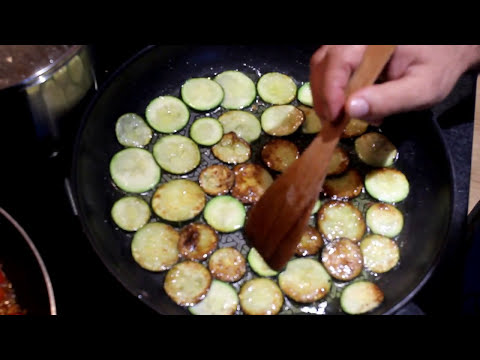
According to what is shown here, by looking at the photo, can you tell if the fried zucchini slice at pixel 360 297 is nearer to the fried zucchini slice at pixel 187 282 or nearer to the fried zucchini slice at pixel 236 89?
the fried zucchini slice at pixel 187 282

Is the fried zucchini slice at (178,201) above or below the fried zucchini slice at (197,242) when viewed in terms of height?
above

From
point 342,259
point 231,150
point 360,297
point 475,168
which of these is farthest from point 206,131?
point 475,168

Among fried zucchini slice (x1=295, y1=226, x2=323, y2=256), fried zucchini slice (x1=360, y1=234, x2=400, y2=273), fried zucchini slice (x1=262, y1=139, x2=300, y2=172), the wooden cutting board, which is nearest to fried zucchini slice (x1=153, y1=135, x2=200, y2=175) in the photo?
fried zucchini slice (x1=262, y1=139, x2=300, y2=172)

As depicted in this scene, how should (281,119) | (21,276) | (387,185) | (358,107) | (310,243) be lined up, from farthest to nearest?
1. (281,119)
2. (387,185)
3. (310,243)
4. (358,107)
5. (21,276)

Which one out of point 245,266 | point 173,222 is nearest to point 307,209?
point 245,266

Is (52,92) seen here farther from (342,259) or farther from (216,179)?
(342,259)

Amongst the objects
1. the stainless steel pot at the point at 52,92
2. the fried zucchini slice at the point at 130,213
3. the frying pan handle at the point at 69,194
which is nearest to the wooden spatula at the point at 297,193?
the fried zucchini slice at the point at 130,213
